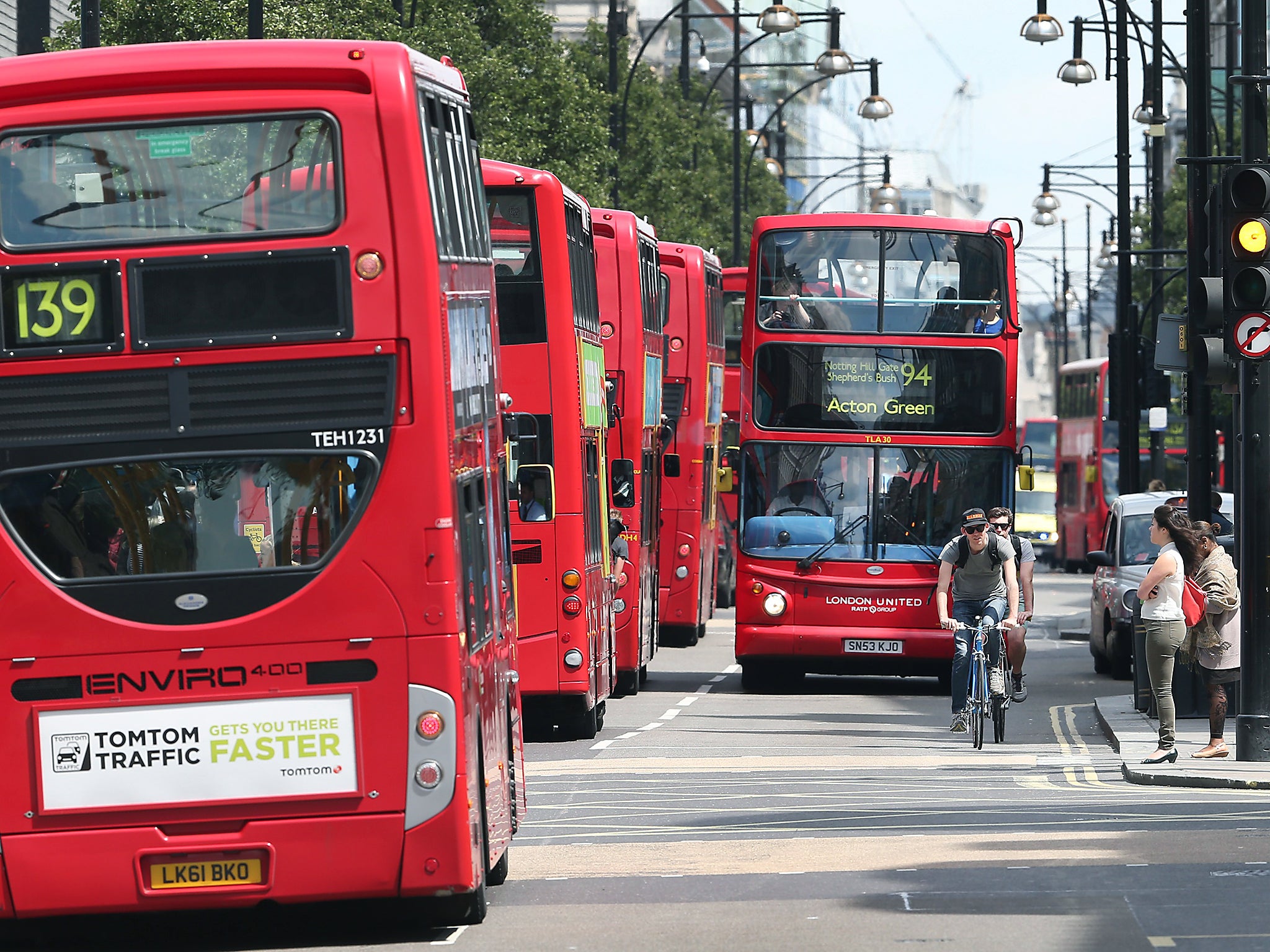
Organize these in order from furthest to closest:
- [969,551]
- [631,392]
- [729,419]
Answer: [729,419], [631,392], [969,551]

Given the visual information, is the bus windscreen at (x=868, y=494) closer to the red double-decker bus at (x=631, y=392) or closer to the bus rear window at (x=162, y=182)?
the red double-decker bus at (x=631, y=392)

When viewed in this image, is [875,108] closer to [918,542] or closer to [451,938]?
[918,542]

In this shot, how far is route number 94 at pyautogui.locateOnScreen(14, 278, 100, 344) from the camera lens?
8.97 meters

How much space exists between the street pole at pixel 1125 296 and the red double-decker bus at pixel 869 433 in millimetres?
9447

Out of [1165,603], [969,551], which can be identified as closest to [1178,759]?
[1165,603]

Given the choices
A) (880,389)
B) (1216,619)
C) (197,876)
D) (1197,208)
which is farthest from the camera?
(880,389)

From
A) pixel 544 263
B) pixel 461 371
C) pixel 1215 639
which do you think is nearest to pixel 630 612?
pixel 544 263

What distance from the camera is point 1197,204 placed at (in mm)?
20562

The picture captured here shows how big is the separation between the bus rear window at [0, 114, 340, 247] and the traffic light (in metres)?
7.82

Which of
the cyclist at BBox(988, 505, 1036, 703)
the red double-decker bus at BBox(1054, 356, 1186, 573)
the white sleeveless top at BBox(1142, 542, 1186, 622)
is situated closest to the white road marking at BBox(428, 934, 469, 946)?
the white sleeveless top at BBox(1142, 542, 1186, 622)

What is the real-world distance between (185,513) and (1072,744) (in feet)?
34.5

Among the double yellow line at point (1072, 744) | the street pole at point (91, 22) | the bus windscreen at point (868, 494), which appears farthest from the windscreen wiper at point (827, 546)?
the street pole at point (91, 22)

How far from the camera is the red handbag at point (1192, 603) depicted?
52.5 ft

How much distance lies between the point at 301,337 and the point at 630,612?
14.8 meters
